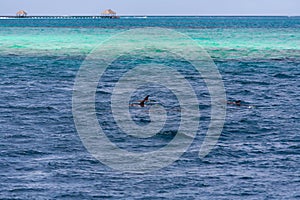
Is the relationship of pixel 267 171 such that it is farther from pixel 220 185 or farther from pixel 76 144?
pixel 76 144

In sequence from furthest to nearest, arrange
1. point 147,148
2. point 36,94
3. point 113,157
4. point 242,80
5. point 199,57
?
point 199,57, point 242,80, point 36,94, point 147,148, point 113,157

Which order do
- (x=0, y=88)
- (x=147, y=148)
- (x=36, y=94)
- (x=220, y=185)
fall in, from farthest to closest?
(x=0, y=88) → (x=36, y=94) → (x=147, y=148) → (x=220, y=185)

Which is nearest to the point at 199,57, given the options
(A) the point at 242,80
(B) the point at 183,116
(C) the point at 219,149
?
(A) the point at 242,80

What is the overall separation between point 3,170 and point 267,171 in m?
11.4

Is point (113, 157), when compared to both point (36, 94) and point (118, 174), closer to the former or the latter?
point (118, 174)

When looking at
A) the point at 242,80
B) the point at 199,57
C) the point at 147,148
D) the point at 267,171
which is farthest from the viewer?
the point at 199,57

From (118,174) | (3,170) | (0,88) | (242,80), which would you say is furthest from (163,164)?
(242,80)

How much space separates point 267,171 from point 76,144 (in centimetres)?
993

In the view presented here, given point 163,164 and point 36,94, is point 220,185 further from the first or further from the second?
point 36,94

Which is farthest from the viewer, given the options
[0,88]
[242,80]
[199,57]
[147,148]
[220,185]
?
[199,57]

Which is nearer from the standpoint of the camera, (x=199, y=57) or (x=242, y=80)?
(x=242, y=80)

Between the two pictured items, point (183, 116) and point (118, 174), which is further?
point (183, 116)

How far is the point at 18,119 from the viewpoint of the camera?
37719mm

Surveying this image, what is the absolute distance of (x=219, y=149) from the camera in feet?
100
